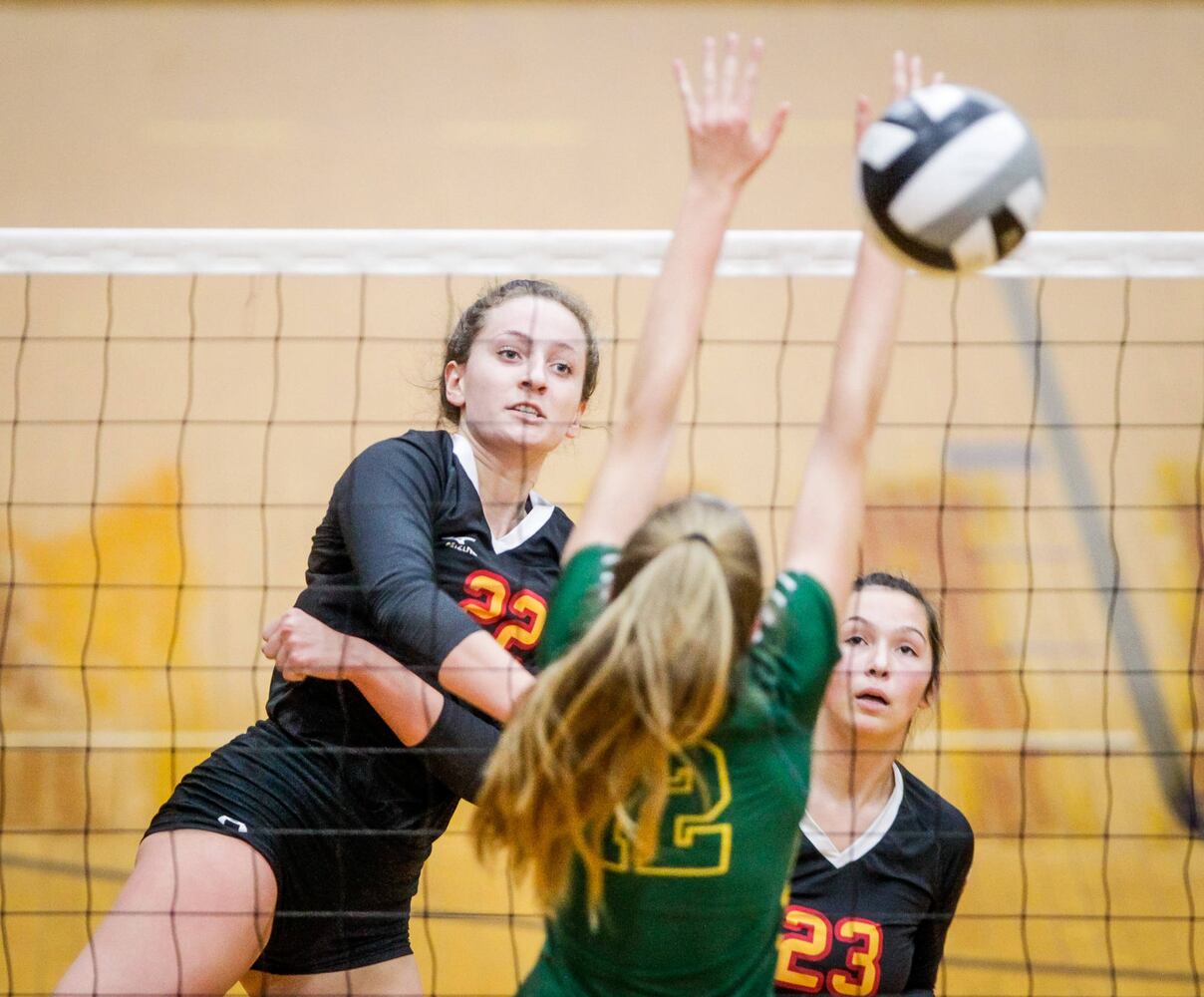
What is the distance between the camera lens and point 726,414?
599 centimetres

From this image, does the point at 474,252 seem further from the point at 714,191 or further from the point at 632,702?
the point at 632,702

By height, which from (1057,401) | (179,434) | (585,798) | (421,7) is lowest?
(585,798)

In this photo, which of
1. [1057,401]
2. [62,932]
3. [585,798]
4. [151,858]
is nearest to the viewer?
[585,798]

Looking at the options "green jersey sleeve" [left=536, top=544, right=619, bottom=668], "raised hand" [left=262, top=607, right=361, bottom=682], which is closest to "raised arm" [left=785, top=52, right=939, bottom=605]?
"green jersey sleeve" [left=536, top=544, right=619, bottom=668]

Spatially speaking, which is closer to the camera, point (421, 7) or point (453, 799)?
point (453, 799)

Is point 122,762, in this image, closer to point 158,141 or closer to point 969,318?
point 158,141

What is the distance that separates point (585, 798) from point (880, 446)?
177 inches

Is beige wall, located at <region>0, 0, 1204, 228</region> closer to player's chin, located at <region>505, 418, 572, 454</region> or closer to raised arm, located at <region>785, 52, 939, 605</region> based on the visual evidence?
player's chin, located at <region>505, 418, 572, 454</region>

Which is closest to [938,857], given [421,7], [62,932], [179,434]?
[62,932]

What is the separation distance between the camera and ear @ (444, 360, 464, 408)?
2.98 metres

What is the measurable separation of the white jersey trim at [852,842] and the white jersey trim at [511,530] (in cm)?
80

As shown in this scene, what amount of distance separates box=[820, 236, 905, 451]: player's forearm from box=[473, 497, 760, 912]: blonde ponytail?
27 cm

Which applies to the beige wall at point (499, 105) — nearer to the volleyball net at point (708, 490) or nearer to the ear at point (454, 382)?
the volleyball net at point (708, 490)

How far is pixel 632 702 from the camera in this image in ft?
5.48
